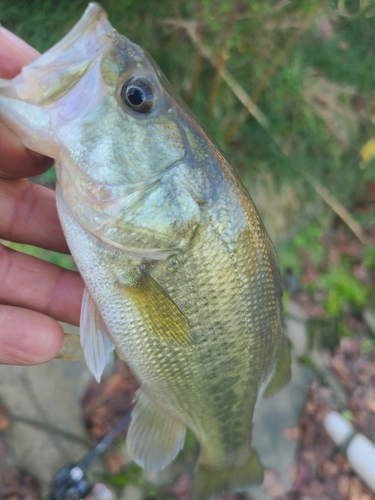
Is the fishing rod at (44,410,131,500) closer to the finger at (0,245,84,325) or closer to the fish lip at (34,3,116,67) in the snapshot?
the finger at (0,245,84,325)

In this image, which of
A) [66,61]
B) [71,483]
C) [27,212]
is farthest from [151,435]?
[66,61]

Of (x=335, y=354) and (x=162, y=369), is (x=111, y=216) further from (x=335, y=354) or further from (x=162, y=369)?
(x=335, y=354)

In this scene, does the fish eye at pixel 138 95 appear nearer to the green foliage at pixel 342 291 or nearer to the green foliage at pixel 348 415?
the green foliage at pixel 348 415

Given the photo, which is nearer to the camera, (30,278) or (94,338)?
(94,338)

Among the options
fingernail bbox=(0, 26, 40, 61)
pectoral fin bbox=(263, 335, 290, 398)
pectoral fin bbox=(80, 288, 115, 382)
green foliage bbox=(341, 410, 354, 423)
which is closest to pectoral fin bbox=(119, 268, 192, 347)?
pectoral fin bbox=(80, 288, 115, 382)

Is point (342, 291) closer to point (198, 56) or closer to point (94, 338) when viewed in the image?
point (198, 56)

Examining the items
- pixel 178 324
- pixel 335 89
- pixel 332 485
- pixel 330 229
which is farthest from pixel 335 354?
pixel 178 324
